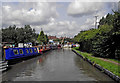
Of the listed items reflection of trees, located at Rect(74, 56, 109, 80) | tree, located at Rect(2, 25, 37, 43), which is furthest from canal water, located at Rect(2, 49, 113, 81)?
tree, located at Rect(2, 25, 37, 43)

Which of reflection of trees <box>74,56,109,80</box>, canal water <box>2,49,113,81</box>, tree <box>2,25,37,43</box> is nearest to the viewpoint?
canal water <box>2,49,113,81</box>

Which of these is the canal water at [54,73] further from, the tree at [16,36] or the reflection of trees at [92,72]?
the tree at [16,36]

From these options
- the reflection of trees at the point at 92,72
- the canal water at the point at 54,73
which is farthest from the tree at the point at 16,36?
the reflection of trees at the point at 92,72

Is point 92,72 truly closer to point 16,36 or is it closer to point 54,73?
point 54,73

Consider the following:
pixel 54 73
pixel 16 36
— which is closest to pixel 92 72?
pixel 54 73

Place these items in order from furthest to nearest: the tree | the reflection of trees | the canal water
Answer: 1. the tree
2. the reflection of trees
3. the canal water

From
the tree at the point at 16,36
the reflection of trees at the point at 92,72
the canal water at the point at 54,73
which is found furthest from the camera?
the tree at the point at 16,36

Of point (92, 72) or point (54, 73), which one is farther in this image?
point (92, 72)

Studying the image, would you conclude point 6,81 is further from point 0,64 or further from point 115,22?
point 115,22

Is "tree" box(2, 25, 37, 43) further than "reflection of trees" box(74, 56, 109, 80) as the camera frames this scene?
Yes

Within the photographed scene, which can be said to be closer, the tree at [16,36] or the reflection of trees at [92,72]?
the reflection of trees at [92,72]

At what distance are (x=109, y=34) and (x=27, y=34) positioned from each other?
3969 cm

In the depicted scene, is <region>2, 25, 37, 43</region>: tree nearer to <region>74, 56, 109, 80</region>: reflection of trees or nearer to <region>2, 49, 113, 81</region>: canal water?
<region>2, 49, 113, 81</region>: canal water

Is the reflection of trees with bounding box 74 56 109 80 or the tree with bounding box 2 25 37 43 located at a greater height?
the tree with bounding box 2 25 37 43
